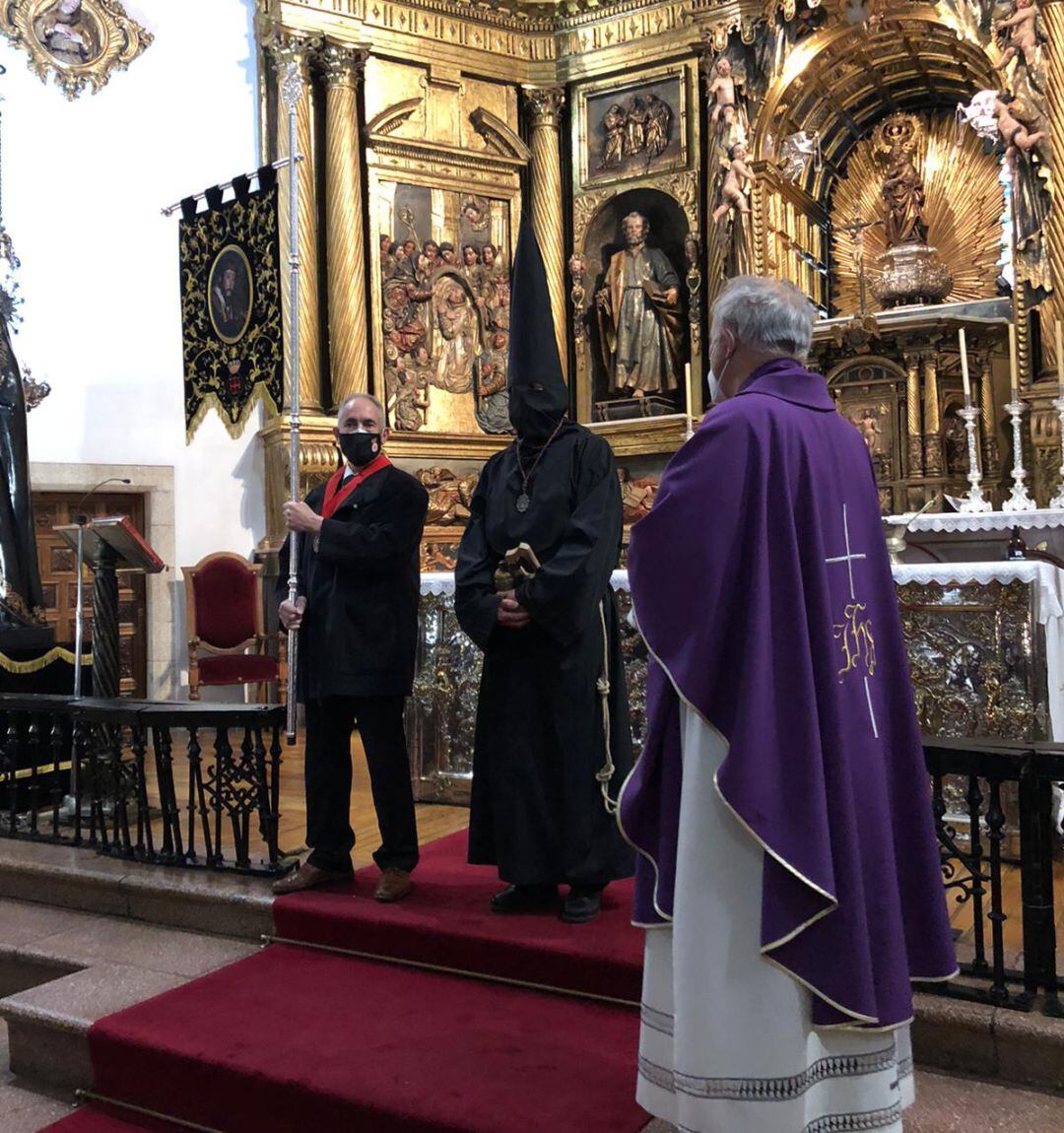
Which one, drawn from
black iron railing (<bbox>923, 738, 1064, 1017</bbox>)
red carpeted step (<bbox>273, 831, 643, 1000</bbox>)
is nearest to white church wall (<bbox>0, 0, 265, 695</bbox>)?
red carpeted step (<bbox>273, 831, 643, 1000</bbox>)

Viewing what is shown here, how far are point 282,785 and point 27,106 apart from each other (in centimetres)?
545

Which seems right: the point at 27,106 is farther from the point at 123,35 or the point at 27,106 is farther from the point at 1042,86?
the point at 1042,86

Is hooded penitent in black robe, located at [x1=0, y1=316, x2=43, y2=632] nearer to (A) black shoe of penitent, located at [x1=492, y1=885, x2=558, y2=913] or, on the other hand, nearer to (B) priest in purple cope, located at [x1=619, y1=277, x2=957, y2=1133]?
(A) black shoe of penitent, located at [x1=492, y1=885, x2=558, y2=913]

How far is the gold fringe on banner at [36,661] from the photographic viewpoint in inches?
221

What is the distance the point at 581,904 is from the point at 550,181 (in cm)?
764

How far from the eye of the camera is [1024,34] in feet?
24.9

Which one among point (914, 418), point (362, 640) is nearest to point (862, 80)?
point (914, 418)

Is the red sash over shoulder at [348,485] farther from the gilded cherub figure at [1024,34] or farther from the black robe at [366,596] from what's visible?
the gilded cherub figure at [1024,34]

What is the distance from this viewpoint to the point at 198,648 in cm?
856

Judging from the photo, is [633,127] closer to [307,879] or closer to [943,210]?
[943,210]

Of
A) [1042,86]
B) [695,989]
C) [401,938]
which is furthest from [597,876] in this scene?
[1042,86]

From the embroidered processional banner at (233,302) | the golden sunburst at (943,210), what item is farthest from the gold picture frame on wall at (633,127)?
the embroidered processional banner at (233,302)

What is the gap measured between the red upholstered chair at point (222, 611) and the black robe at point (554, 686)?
514 cm

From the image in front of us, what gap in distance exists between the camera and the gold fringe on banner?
5613 mm
